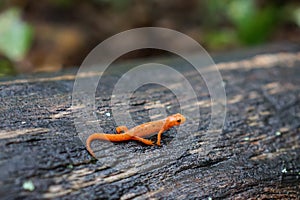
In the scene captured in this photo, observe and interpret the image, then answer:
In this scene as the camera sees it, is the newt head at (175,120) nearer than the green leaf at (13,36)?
Yes

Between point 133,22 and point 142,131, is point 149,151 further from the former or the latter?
point 133,22

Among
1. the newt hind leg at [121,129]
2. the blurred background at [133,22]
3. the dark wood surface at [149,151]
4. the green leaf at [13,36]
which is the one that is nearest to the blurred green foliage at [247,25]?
the blurred background at [133,22]

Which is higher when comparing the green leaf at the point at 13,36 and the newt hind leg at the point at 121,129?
the green leaf at the point at 13,36

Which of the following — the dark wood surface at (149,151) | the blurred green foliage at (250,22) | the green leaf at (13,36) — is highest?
the green leaf at (13,36)

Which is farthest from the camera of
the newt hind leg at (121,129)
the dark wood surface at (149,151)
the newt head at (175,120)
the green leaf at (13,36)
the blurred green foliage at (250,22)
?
the blurred green foliage at (250,22)

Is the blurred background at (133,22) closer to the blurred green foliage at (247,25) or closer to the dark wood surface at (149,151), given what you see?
the blurred green foliage at (247,25)

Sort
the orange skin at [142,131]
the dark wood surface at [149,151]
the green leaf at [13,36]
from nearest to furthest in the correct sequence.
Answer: the dark wood surface at [149,151]
the orange skin at [142,131]
the green leaf at [13,36]

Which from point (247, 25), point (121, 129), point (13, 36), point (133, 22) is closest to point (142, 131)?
point (121, 129)
